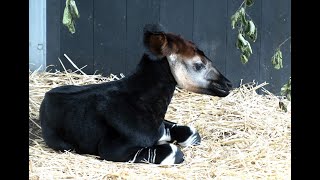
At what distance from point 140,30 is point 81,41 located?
0.46 metres

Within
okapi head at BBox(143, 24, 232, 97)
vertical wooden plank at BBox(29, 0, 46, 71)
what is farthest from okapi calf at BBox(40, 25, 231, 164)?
vertical wooden plank at BBox(29, 0, 46, 71)

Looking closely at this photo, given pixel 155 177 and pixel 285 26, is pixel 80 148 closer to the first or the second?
pixel 155 177

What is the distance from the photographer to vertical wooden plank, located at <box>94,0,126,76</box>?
4.78m

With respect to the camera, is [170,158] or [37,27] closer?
[170,158]

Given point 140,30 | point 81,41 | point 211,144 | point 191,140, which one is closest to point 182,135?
point 191,140

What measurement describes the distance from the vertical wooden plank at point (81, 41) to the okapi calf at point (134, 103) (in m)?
1.45

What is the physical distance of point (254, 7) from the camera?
4.86 metres

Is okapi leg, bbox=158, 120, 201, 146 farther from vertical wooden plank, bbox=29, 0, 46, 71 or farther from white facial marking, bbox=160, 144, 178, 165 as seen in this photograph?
vertical wooden plank, bbox=29, 0, 46, 71

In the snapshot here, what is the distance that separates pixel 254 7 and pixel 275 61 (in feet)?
7.66

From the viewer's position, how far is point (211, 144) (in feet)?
11.6

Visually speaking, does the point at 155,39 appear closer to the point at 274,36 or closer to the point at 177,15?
the point at 177,15

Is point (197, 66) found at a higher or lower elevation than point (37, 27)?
lower
